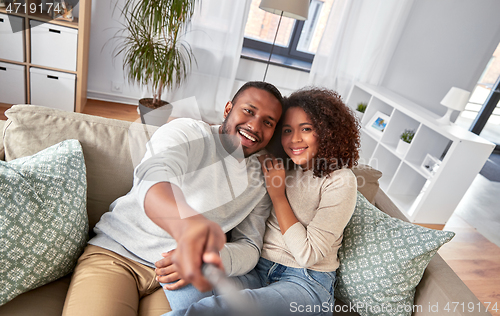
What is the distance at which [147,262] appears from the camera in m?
0.98

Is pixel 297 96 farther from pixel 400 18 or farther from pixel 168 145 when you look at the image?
pixel 400 18

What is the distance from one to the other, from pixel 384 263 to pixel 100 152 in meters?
1.01

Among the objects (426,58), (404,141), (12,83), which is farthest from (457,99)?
(12,83)

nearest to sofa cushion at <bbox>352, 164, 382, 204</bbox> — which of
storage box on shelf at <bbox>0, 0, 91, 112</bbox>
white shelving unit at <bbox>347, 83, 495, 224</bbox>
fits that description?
white shelving unit at <bbox>347, 83, 495, 224</bbox>

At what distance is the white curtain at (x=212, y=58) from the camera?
2.94m

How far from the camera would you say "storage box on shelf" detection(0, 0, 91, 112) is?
7.54 ft

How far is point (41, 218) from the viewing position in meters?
0.84

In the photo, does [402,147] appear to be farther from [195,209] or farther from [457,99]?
[195,209]

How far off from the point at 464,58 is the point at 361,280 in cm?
328

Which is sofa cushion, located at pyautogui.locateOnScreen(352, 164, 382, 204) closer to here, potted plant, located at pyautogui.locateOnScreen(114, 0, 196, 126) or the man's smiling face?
the man's smiling face

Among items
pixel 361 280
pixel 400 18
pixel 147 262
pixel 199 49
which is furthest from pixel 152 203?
pixel 400 18

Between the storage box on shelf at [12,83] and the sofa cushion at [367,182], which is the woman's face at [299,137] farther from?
the storage box on shelf at [12,83]

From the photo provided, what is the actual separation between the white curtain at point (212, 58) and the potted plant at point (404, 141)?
5.42 ft

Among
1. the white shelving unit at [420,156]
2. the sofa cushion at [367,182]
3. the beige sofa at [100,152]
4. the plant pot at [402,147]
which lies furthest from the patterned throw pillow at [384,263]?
the plant pot at [402,147]
